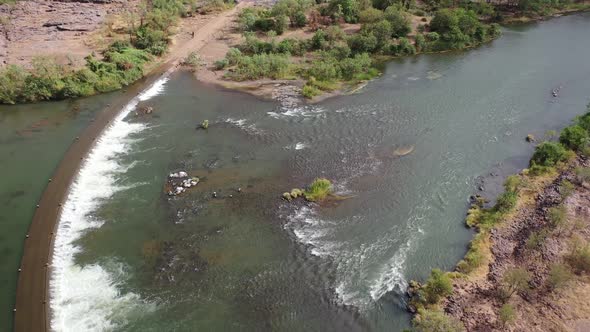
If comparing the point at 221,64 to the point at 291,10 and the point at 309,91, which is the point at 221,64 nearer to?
the point at 309,91

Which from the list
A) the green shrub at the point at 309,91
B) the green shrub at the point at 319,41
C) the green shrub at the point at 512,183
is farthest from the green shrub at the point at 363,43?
the green shrub at the point at 512,183

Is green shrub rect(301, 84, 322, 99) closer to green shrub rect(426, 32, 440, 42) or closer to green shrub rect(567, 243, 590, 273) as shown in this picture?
green shrub rect(426, 32, 440, 42)

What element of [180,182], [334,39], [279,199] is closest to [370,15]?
[334,39]

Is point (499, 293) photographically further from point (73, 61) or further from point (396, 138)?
point (73, 61)

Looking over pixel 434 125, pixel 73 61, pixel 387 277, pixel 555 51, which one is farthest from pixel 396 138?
pixel 73 61

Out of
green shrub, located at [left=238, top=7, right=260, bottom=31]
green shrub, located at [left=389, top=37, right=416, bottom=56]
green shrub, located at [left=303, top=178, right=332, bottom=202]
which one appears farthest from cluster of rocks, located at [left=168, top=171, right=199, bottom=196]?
green shrub, located at [left=389, top=37, right=416, bottom=56]

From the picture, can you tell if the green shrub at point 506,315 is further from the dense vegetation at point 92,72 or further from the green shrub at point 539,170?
the dense vegetation at point 92,72

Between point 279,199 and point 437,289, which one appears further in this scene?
point 279,199

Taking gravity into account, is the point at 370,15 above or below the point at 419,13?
above
